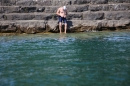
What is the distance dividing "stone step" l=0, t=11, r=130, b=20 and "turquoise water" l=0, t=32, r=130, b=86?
337 centimetres

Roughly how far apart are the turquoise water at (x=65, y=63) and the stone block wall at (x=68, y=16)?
268 centimetres

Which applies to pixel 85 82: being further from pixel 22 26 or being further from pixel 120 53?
pixel 22 26

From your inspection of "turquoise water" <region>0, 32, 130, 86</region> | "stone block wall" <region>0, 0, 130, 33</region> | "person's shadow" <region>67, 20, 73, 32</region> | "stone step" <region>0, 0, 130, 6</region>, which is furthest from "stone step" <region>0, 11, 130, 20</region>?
"turquoise water" <region>0, 32, 130, 86</region>

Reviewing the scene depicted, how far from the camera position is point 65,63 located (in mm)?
6852

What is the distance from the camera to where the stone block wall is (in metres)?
13.1

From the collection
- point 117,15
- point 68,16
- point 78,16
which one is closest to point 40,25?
point 68,16

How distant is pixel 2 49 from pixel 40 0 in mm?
6334

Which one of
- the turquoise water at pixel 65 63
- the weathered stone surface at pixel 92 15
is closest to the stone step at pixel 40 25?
the weathered stone surface at pixel 92 15

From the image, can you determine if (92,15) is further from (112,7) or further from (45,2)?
(45,2)

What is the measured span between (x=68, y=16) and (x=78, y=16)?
520mm

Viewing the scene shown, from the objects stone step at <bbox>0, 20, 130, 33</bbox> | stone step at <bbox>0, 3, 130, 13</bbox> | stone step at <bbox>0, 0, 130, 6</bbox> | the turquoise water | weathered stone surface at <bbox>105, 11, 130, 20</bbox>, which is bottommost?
the turquoise water

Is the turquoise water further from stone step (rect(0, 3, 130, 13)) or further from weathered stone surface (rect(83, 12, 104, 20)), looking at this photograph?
stone step (rect(0, 3, 130, 13))

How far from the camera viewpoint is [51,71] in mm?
6074

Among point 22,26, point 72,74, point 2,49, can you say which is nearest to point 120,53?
point 72,74
